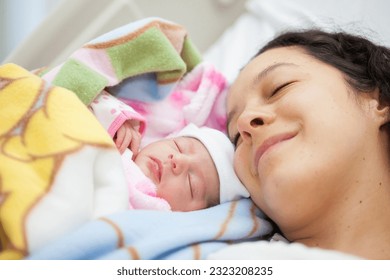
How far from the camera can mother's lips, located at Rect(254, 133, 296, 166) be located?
0.85 m

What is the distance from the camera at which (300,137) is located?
830 mm

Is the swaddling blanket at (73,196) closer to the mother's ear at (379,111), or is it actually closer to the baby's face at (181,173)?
the baby's face at (181,173)

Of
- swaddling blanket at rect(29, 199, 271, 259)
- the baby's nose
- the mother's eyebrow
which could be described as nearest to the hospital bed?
swaddling blanket at rect(29, 199, 271, 259)

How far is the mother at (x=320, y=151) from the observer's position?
0.82 m

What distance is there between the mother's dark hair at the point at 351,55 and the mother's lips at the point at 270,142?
20 centimetres

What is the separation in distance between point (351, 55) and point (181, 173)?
0.48 metres

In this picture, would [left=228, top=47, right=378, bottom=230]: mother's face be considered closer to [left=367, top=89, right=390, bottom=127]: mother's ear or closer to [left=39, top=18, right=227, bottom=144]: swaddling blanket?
[left=367, top=89, right=390, bottom=127]: mother's ear

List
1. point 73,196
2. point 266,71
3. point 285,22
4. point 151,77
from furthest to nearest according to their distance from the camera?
point 285,22 → point 151,77 → point 266,71 → point 73,196

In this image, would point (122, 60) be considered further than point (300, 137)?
Yes

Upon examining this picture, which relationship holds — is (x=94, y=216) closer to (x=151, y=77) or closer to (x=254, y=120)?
(x=254, y=120)

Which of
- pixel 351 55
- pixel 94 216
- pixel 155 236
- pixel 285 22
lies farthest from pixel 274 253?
pixel 285 22

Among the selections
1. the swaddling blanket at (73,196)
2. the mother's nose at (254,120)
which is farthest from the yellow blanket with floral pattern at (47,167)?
the mother's nose at (254,120)
